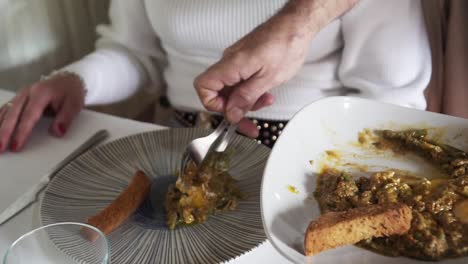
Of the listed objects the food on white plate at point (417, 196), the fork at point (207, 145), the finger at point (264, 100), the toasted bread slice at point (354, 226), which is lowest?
the fork at point (207, 145)

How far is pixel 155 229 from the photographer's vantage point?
73cm

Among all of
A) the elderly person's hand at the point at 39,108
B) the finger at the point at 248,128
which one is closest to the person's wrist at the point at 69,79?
the elderly person's hand at the point at 39,108

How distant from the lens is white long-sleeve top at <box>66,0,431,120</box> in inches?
39.9

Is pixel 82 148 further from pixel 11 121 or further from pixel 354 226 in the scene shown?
pixel 354 226

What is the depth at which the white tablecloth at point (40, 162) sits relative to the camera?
0.74m

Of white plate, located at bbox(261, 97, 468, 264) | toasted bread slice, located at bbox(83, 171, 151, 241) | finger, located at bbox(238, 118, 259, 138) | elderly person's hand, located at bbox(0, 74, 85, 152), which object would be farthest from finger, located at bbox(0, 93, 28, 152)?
white plate, located at bbox(261, 97, 468, 264)

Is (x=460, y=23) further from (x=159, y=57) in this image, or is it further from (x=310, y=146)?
(x=159, y=57)

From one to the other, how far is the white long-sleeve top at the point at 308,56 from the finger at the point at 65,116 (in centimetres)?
8

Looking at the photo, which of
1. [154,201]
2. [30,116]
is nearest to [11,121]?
[30,116]

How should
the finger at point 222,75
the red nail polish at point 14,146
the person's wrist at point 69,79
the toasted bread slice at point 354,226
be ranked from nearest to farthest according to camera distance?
the toasted bread slice at point 354,226
the finger at point 222,75
the red nail polish at point 14,146
the person's wrist at point 69,79

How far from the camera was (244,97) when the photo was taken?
840mm

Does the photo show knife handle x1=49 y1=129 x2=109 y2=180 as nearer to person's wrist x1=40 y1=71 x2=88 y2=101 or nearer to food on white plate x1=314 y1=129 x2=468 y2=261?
person's wrist x1=40 y1=71 x2=88 y2=101

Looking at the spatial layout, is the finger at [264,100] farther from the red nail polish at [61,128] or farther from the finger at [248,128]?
the red nail polish at [61,128]

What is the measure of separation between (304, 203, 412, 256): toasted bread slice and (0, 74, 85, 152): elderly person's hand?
0.61m
